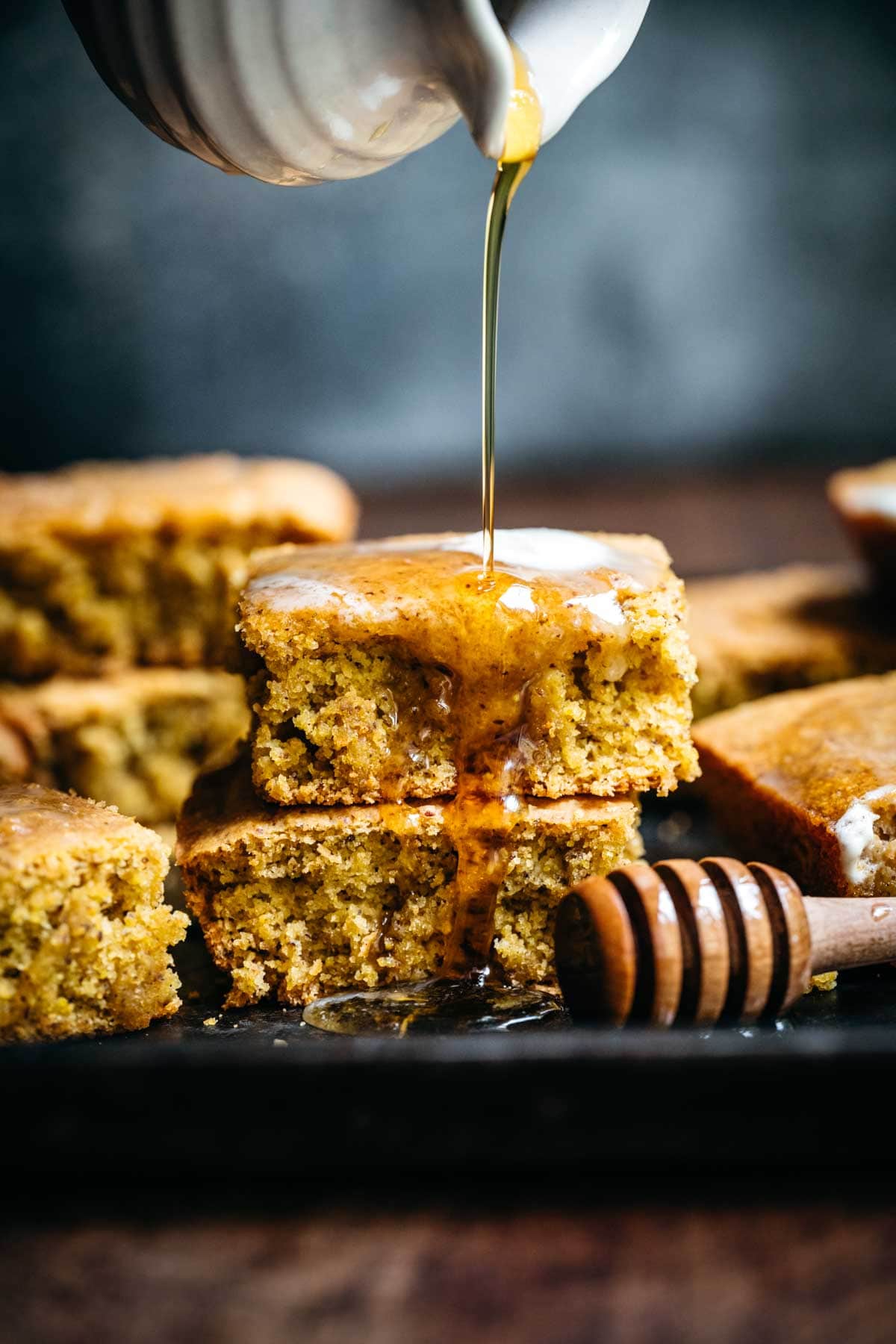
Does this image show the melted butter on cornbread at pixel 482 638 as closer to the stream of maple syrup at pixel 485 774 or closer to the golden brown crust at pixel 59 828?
the stream of maple syrup at pixel 485 774

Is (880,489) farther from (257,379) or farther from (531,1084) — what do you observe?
(257,379)

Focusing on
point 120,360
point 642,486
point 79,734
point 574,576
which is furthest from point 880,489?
point 120,360

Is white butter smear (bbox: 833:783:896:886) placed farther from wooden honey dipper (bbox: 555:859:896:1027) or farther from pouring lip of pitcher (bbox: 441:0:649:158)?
pouring lip of pitcher (bbox: 441:0:649:158)

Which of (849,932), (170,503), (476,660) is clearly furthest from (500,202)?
(170,503)

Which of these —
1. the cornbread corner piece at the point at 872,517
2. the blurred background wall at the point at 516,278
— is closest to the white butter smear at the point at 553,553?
the cornbread corner piece at the point at 872,517

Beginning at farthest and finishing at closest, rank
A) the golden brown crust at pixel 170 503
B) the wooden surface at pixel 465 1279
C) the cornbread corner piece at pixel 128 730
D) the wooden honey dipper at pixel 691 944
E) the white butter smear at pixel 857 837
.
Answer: the golden brown crust at pixel 170 503 → the cornbread corner piece at pixel 128 730 → the white butter smear at pixel 857 837 → the wooden honey dipper at pixel 691 944 → the wooden surface at pixel 465 1279

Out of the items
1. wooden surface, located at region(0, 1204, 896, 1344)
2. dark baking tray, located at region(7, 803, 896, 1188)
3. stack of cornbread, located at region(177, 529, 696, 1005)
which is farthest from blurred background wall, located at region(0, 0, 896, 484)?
wooden surface, located at region(0, 1204, 896, 1344)
